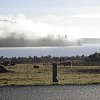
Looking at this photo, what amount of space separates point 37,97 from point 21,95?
1.55m

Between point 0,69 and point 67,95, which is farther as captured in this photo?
point 0,69

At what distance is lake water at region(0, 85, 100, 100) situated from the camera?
21.7 meters

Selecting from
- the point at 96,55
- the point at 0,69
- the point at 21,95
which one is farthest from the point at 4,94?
the point at 96,55

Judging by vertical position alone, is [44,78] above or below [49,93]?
above

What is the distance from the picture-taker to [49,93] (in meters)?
23.6

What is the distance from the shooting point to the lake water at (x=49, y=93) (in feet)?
71.2

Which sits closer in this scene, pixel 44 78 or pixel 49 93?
pixel 49 93

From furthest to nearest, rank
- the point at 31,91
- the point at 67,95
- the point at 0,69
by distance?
the point at 0,69
the point at 31,91
the point at 67,95

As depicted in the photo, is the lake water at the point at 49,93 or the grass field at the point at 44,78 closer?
the lake water at the point at 49,93

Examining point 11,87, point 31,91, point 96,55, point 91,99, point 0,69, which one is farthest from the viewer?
point 96,55

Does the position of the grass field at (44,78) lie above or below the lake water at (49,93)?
above

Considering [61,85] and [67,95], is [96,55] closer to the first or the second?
[61,85]

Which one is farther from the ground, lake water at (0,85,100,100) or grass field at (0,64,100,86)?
grass field at (0,64,100,86)

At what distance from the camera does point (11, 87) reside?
27.4 m
